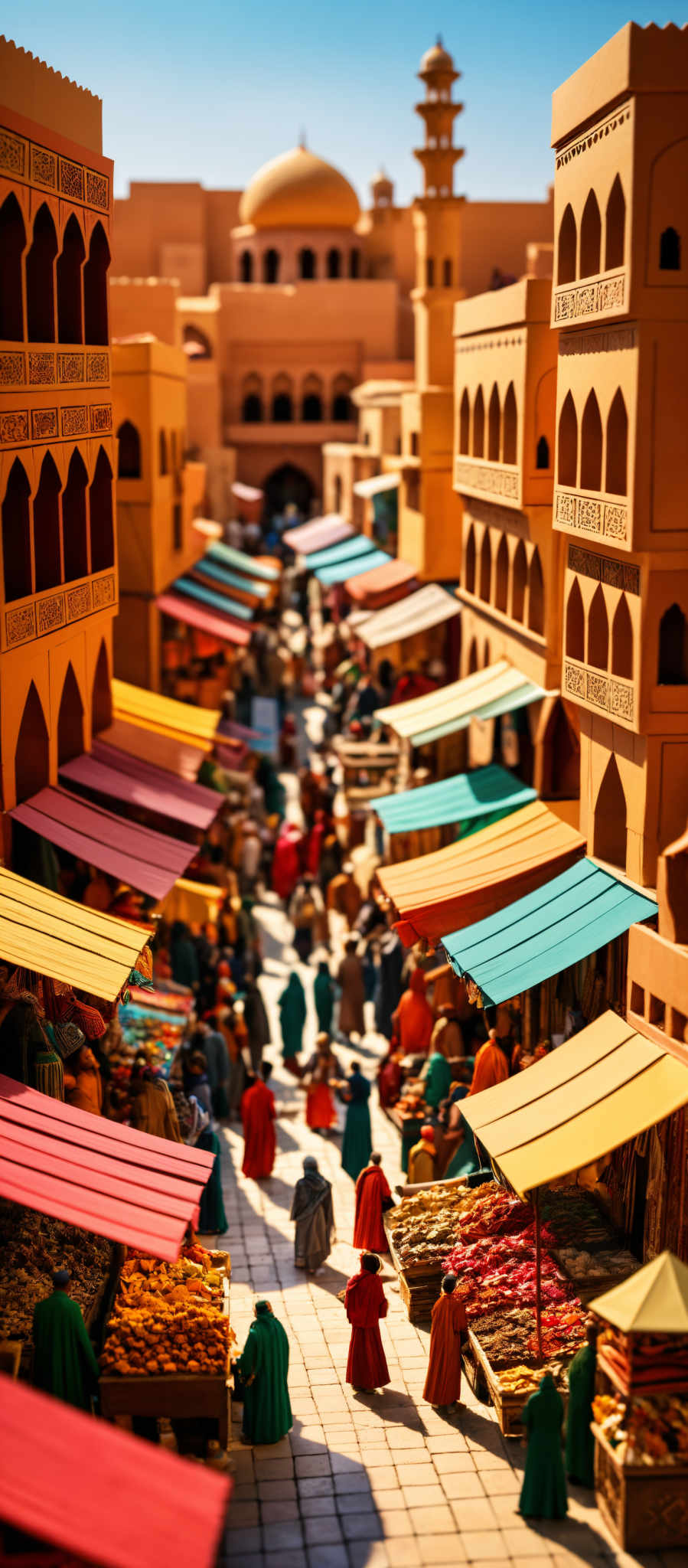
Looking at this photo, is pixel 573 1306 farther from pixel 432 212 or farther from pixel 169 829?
pixel 432 212

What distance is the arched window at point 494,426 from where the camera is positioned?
16609 millimetres

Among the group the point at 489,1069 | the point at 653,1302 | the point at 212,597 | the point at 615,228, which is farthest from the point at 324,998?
the point at 212,597

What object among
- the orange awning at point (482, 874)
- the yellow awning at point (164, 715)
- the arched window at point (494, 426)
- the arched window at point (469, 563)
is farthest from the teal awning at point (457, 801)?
the arched window at point (494, 426)

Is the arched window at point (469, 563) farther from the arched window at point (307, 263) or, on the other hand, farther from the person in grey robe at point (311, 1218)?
the arched window at point (307, 263)

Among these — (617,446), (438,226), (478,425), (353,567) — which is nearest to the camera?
(617,446)

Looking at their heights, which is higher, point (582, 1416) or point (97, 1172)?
→ point (97, 1172)

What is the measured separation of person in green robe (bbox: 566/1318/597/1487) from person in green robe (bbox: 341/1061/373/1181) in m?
4.70

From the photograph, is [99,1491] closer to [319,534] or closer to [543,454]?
[543,454]

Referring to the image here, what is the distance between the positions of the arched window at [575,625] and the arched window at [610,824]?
3.35ft

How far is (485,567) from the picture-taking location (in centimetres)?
1789

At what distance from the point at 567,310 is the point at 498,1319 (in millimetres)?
6884

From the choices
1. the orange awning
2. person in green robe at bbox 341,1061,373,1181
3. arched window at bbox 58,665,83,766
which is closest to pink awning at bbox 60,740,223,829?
arched window at bbox 58,665,83,766

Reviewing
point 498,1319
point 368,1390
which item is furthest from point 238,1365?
point 498,1319

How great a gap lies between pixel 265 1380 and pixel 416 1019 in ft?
19.6
